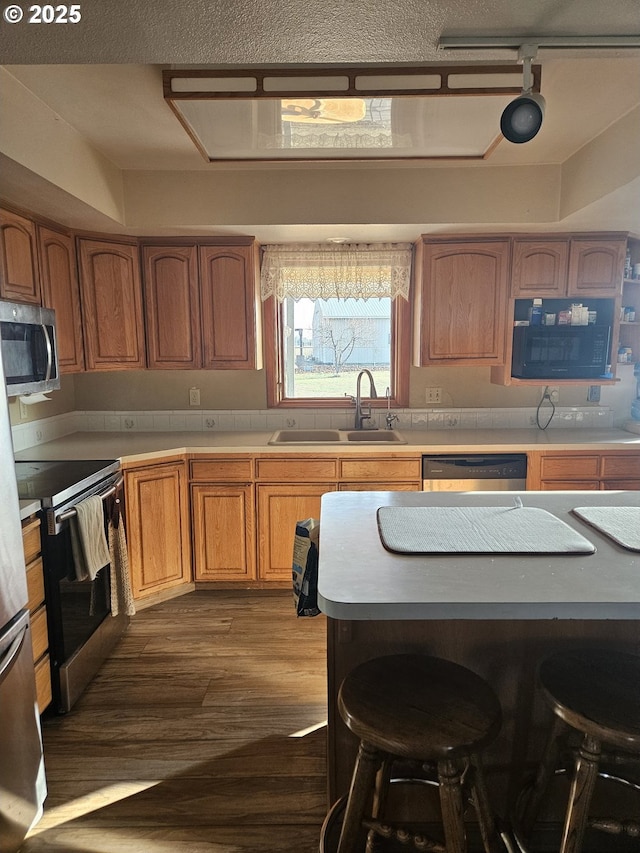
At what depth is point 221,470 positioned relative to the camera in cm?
324

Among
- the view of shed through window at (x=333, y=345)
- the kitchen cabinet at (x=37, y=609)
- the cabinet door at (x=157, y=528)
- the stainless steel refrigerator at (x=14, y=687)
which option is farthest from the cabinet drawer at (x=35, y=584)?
the view of shed through window at (x=333, y=345)

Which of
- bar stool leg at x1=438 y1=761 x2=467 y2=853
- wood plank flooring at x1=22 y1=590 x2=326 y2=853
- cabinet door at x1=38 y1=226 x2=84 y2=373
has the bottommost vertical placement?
wood plank flooring at x1=22 y1=590 x2=326 y2=853

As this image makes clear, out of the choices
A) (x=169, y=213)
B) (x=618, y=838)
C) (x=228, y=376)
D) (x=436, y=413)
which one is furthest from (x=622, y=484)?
(x=169, y=213)

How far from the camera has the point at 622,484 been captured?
3270 millimetres

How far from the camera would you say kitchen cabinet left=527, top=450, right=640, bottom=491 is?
3.25 metres

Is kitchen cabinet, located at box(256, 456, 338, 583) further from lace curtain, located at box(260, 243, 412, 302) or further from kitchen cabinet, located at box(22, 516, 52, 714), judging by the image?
kitchen cabinet, located at box(22, 516, 52, 714)

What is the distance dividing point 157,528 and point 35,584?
1045mm

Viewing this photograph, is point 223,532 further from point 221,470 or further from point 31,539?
point 31,539

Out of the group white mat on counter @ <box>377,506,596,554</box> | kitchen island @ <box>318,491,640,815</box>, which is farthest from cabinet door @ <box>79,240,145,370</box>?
white mat on counter @ <box>377,506,596,554</box>

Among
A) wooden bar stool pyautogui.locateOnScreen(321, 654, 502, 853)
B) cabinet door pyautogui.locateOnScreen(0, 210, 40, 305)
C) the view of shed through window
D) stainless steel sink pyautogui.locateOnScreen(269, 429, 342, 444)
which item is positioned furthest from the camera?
the view of shed through window

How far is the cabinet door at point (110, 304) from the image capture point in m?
3.21

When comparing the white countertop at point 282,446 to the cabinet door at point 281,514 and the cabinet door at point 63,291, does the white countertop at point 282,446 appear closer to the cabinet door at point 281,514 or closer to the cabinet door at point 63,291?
the cabinet door at point 281,514

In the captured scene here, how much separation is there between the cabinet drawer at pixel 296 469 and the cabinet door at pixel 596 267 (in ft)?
6.03

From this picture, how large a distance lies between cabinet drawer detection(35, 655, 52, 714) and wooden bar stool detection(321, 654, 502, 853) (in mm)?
1420
